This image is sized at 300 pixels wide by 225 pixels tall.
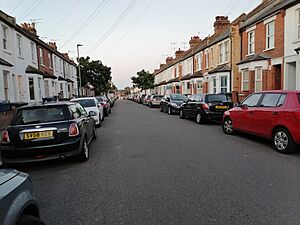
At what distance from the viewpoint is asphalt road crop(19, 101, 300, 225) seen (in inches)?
141

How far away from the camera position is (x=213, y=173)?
210 inches

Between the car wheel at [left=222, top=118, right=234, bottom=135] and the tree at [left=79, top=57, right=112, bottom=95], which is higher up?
the tree at [left=79, top=57, right=112, bottom=95]

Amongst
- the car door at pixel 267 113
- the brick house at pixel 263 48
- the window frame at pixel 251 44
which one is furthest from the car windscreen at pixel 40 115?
the window frame at pixel 251 44

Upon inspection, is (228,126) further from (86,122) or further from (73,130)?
(73,130)

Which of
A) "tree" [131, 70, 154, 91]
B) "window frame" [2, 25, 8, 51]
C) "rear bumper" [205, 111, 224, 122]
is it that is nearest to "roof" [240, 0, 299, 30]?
"rear bumper" [205, 111, 224, 122]

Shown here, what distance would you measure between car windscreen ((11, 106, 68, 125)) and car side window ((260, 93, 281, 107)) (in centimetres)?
578

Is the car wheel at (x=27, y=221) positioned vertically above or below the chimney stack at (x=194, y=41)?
below

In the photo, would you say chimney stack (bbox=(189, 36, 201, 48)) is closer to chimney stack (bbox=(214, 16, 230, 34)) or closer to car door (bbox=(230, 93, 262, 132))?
chimney stack (bbox=(214, 16, 230, 34))

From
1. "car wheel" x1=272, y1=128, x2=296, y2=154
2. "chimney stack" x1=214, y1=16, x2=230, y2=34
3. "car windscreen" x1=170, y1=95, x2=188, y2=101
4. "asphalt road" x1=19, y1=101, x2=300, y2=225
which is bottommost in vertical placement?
"asphalt road" x1=19, y1=101, x2=300, y2=225

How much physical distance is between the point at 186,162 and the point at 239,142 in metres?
3.17

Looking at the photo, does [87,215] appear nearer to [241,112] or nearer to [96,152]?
[96,152]

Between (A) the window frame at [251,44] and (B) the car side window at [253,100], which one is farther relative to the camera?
(A) the window frame at [251,44]

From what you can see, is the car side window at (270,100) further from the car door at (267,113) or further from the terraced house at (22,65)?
the terraced house at (22,65)

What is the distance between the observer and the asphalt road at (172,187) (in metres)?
3.57
